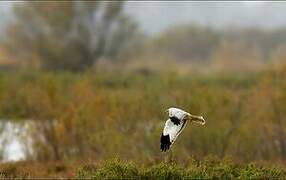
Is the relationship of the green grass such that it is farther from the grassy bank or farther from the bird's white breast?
the grassy bank

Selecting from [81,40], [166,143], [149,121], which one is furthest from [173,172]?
[81,40]

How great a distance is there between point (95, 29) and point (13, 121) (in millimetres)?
23480

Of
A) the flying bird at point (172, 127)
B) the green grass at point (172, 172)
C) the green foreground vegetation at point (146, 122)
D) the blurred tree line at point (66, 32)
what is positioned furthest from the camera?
the blurred tree line at point (66, 32)

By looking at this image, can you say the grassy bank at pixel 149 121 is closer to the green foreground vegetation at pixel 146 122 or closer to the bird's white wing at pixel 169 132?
the green foreground vegetation at pixel 146 122

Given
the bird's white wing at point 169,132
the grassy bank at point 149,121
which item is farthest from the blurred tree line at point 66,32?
the bird's white wing at point 169,132

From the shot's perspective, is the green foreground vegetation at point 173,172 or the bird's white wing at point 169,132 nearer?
the green foreground vegetation at point 173,172

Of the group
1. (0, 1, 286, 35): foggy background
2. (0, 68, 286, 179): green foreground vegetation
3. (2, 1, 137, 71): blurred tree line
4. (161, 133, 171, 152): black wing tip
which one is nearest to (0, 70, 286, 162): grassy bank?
(0, 68, 286, 179): green foreground vegetation

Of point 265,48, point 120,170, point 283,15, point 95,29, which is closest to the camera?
point 120,170

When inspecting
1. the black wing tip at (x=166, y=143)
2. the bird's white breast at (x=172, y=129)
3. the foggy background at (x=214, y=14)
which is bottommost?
the black wing tip at (x=166, y=143)

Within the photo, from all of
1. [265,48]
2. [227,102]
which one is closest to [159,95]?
[227,102]

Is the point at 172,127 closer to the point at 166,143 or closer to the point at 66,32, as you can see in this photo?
the point at 166,143

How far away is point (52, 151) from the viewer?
15133 millimetres

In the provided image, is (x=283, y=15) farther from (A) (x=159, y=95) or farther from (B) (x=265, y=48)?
(A) (x=159, y=95)

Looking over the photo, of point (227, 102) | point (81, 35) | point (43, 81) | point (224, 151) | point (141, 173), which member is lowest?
point (141, 173)
